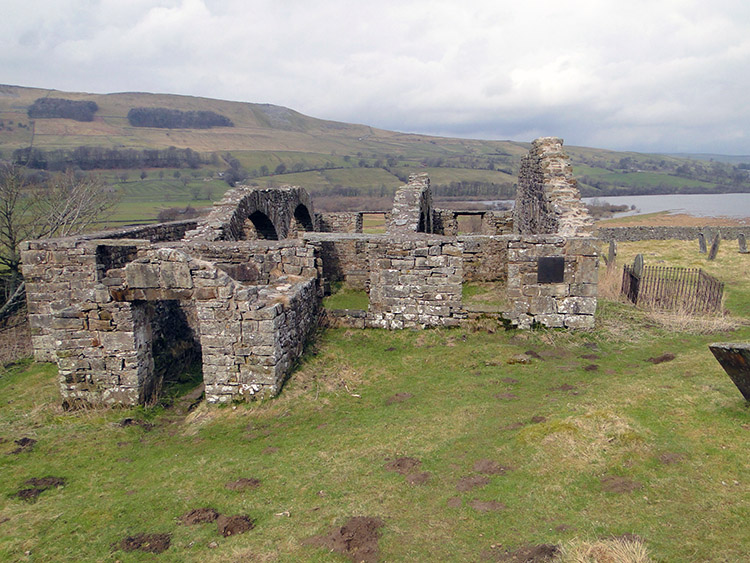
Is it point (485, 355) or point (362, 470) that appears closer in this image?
point (362, 470)

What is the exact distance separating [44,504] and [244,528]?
2.92 m

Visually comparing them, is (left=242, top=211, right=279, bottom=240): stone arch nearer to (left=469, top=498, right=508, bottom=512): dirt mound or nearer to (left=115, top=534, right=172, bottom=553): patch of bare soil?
(left=115, top=534, right=172, bottom=553): patch of bare soil

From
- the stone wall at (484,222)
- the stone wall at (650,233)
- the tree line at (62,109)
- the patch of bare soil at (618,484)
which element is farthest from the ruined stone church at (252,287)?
the tree line at (62,109)

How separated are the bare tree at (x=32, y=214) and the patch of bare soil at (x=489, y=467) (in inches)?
→ 721

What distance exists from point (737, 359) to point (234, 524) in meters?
6.29

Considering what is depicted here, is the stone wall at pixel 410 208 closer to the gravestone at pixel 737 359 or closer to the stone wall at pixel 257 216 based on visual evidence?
the stone wall at pixel 257 216

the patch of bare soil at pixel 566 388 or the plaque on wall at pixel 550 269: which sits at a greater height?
the plaque on wall at pixel 550 269

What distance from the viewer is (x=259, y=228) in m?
20.2

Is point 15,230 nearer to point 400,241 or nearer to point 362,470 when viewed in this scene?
point 400,241

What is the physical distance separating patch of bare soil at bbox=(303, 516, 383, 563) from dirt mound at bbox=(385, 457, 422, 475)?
1058 mm

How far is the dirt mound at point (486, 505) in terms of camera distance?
5.01 meters

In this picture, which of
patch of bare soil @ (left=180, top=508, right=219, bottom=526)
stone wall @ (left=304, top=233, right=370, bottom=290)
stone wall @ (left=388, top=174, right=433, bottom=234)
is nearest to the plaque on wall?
stone wall @ (left=388, top=174, right=433, bottom=234)

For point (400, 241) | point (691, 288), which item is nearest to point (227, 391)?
point (400, 241)

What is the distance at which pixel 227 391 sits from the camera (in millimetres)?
8719
